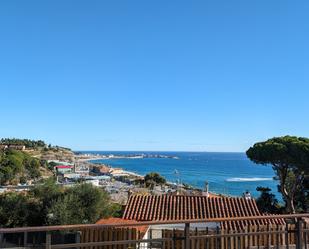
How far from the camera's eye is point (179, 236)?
14.7 feet

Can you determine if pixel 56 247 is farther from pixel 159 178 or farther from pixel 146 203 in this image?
pixel 159 178

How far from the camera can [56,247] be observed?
13.1ft

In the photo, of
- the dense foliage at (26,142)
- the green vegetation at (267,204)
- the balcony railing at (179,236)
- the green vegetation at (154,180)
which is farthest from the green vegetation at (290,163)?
the dense foliage at (26,142)

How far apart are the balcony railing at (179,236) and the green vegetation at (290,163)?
11795mm

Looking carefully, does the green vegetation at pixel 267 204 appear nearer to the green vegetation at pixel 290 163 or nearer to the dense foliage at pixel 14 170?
the green vegetation at pixel 290 163

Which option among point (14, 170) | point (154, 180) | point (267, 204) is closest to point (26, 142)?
point (14, 170)

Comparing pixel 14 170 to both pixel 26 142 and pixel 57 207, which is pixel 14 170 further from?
pixel 26 142

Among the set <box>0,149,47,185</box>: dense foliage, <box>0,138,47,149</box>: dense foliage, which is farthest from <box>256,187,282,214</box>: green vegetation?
<box>0,138,47,149</box>: dense foliage

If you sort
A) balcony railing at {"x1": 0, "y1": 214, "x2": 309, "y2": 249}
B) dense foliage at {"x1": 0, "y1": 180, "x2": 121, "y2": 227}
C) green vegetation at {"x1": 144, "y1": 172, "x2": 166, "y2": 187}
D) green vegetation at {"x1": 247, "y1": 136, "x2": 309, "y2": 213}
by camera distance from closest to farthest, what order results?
balcony railing at {"x1": 0, "y1": 214, "x2": 309, "y2": 249}
dense foliage at {"x1": 0, "y1": 180, "x2": 121, "y2": 227}
green vegetation at {"x1": 247, "y1": 136, "x2": 309, "y2": 213}
green vegetation at {"x1": 144, "y1": 172, "x2": 166, "y2": 187}

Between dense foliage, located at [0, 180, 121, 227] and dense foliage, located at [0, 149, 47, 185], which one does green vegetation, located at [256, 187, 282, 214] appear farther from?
dense foliage, located at [0, 149, 47, 185]

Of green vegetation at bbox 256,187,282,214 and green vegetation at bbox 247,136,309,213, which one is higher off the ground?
green vegetation at bbox 247,136,309,213

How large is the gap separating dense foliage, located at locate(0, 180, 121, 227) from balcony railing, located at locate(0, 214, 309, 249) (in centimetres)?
680

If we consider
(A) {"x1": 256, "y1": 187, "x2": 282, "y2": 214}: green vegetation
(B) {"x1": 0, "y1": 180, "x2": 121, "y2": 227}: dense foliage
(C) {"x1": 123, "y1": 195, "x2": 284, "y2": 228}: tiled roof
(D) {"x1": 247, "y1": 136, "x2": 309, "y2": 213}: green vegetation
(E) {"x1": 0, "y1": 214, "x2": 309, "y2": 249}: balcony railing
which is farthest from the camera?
(A) {"x1": 256, "y1": 187, "x2": 282, "y2": 214}: green vegetation

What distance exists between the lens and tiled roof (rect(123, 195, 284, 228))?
15781 millimetres
